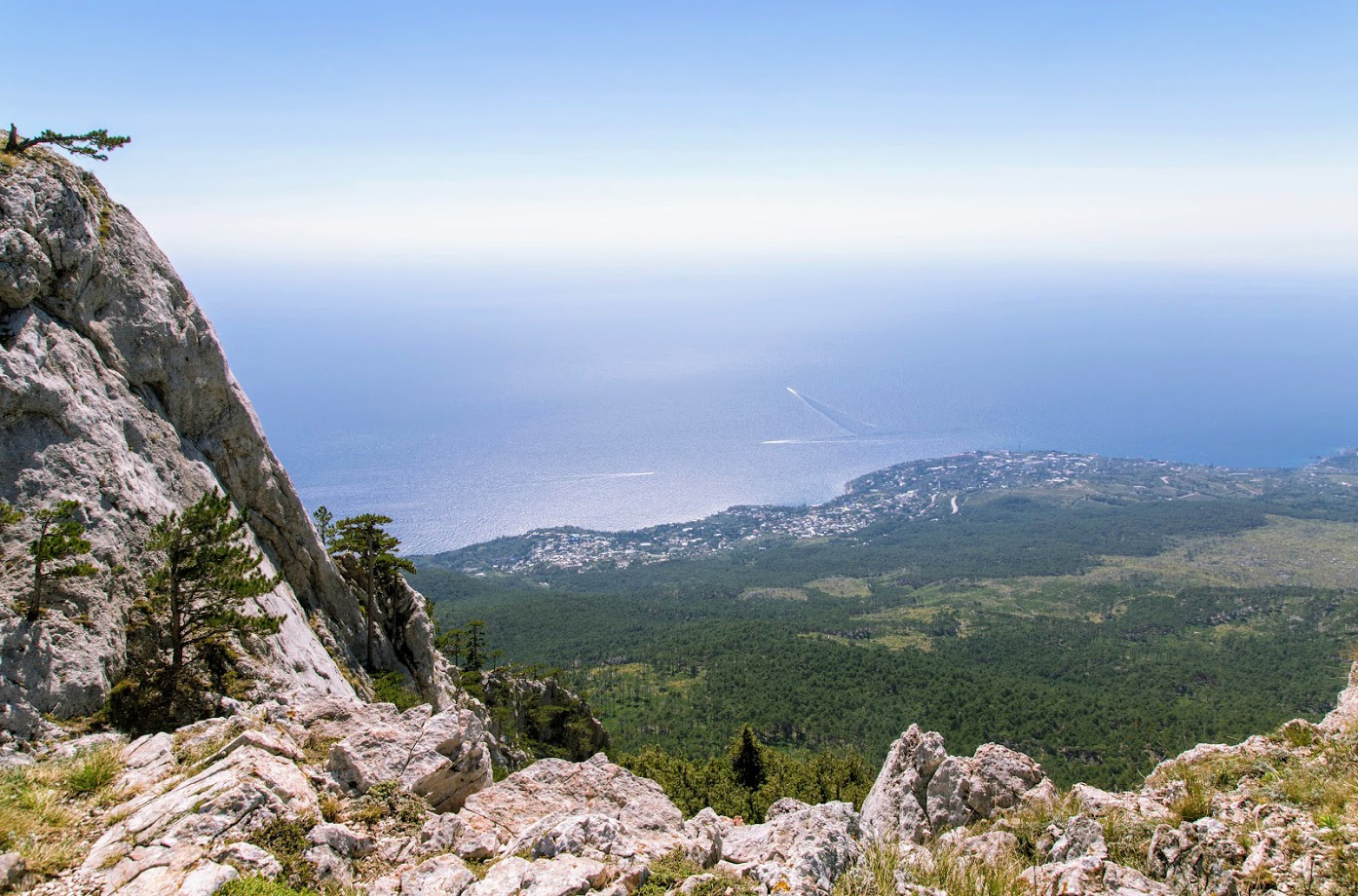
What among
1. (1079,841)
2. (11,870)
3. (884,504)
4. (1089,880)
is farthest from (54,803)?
(884,504)

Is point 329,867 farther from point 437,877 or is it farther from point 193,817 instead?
point 193,817

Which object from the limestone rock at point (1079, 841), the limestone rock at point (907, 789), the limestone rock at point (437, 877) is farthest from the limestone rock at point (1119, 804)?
the limestone rock at point (437, 877)

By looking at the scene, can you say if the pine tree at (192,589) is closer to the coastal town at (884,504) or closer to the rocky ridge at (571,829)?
the rocky ridge at (571,829)

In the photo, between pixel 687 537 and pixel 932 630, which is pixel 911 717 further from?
pixel 687 537

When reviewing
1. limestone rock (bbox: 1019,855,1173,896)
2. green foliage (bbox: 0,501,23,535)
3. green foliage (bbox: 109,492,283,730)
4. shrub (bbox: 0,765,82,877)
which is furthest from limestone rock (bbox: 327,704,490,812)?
limestone rock (bbox: 1019,855,1173,896)

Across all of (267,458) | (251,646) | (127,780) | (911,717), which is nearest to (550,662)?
(911,717)
